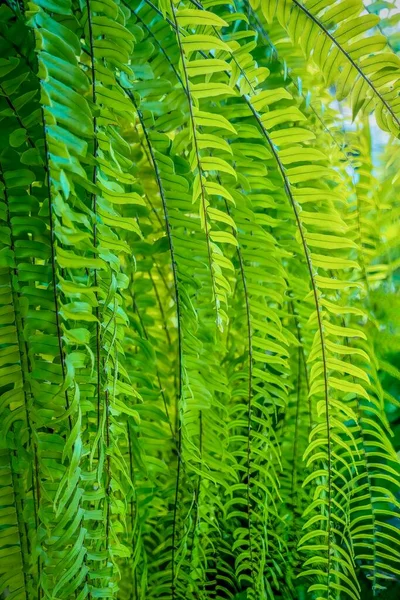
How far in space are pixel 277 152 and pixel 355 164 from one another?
0.81 ft

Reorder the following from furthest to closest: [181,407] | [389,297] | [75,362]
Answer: [389,297]
[181,407]
[75,362]

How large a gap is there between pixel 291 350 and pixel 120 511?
0.35m

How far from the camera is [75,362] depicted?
434 mm

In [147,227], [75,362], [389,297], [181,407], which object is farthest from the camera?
[389,297]

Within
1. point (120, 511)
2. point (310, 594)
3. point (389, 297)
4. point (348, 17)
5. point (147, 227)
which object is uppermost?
point (348, 17)

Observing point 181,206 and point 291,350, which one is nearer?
point 181,206

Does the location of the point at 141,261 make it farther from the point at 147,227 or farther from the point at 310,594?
the point at 310,594

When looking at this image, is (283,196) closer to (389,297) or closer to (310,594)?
(389,297)

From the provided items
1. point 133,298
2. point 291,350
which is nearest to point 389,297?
point 291,350

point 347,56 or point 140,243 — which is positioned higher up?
point 347,56

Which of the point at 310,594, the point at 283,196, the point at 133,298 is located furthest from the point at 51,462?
the point at 310,594

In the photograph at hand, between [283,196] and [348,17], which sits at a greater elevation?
[348,17]

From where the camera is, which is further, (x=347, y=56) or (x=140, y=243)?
(x=140, y=243)

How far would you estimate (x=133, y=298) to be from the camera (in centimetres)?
68
